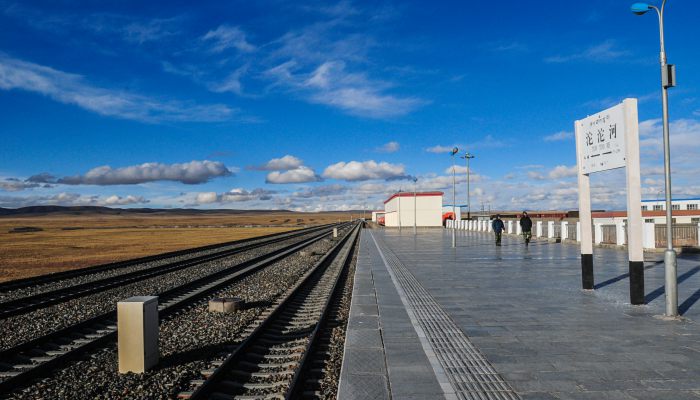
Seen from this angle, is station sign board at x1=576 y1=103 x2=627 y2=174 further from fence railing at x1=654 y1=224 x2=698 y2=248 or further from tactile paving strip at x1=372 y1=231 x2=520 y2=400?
fence railing at x1=654 y1=224 x2=698 y2=248

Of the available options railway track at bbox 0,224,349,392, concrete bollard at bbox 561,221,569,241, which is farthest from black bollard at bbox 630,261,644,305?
concrete bollard at bbox 561,221,569,241

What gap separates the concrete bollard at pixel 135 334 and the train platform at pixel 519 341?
8.20 feet

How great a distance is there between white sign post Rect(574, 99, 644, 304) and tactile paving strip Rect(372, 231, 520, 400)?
147 inches

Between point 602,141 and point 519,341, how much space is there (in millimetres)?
5403

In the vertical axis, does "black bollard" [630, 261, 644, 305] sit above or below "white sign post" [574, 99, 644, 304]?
below

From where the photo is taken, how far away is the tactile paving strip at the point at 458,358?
5.07 meters

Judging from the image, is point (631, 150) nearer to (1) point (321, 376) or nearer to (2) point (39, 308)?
(1) point (321, 376)

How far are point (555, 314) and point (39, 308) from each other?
1108cm

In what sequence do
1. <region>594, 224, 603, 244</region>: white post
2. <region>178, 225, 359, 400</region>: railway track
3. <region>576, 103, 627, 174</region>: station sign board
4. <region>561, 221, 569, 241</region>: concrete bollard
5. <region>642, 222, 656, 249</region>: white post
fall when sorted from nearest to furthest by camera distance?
<region>178, 225, 359, 400</region>: railway track, <region>576, 103, 627, 174</region>: station sign board, <region>642, 222, 656, 249</region>: white post, <region>594, 224, 603, 244</region>: white post, <region>561, 221, 569, 241</region>: concrete bollard

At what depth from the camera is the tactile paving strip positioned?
16.6 feet

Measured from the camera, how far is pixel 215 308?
10.7 m

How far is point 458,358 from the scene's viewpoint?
6230mm

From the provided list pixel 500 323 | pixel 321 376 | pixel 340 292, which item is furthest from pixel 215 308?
pixel 500 323

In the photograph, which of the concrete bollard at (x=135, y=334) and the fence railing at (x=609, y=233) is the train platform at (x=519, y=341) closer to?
the concrete bollard at (x=135, y=334)
